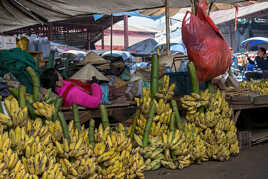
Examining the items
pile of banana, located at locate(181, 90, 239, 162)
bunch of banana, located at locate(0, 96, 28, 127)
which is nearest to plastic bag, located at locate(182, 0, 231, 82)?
pile of banana, located at locate(181, 90, 239, 162)

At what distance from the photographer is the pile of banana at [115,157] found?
2.27 metres

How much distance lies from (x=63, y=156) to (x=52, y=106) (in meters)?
0.39

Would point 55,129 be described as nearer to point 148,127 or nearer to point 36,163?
point 36,163

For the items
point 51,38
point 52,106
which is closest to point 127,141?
point 52,106

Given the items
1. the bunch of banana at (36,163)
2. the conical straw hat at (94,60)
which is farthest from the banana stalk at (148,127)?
the conical straw hat at (94,60)

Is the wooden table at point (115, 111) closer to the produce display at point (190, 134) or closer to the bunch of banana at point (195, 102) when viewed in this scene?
the produce display at point (190, 134)

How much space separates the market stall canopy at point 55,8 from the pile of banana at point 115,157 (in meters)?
3.82

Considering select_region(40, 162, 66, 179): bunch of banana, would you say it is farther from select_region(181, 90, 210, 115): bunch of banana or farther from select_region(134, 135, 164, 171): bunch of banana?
select_region(181, 90, 210, 115): bunch of banana

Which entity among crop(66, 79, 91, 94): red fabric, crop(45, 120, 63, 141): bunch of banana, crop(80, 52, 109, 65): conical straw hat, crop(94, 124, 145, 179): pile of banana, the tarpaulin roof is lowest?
crop(94, 124, 145, 179): pile of banana

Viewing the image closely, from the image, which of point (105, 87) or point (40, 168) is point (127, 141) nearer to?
point (40, 168)

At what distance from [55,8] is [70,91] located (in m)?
3.07

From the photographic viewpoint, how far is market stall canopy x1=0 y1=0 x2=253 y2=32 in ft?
18.0

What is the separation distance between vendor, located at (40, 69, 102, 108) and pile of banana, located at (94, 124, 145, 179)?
0.95 meters

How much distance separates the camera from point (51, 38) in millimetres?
12070
